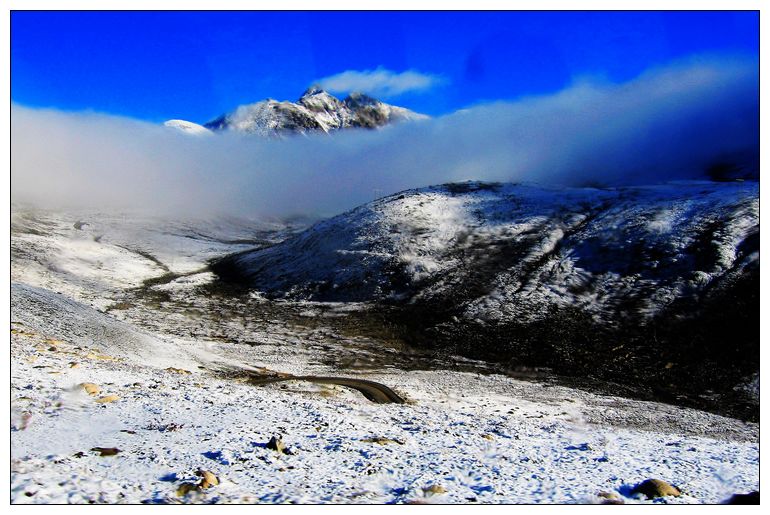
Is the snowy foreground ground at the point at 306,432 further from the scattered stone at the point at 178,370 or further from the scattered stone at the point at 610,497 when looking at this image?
the scattered stone at the point at 178,370

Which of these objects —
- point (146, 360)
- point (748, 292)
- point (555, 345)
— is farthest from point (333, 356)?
point (748, 292)

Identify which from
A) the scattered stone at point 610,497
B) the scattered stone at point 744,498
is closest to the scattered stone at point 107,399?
the scattered stone at point 610,497

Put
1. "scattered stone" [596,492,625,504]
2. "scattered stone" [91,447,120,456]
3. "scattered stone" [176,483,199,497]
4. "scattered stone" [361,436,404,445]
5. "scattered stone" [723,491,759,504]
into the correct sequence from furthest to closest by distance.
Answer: "scattered stone" [361,436,404,445] < "scattered stone" [91,447,120,456] < "scattered stone" [723,491,759,504] < "scattered stone" [596,492,625,504] < "scattered stone" [176,483,199,497]

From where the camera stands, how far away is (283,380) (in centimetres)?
2458

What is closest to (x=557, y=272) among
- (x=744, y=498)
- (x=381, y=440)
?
(x=381, y=440)

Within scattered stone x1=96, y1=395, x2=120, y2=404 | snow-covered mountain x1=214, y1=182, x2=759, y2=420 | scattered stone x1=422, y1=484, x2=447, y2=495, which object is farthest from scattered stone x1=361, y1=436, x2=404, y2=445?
snow-covered mountain x1=214, y1=182, x2=759, y2=420

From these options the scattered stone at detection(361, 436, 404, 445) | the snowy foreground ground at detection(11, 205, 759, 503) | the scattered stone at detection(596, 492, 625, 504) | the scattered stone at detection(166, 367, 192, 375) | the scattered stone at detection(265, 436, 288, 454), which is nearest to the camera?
the snowy foreground ground at detection(11, 205, 759, 503)

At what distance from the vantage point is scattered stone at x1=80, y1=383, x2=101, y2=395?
16422mm

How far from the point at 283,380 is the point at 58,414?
11.2 metres

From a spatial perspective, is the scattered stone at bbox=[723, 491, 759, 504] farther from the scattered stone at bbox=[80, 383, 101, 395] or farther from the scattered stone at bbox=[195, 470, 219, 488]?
the scattered stone at bbox=[80, 383, 101, 395]

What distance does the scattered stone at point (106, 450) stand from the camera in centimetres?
1193

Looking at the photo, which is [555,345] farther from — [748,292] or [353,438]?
[353,438]

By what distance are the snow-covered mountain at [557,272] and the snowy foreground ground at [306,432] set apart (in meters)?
8.70

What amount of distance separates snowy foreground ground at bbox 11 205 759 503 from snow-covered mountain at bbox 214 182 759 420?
8.70 m
